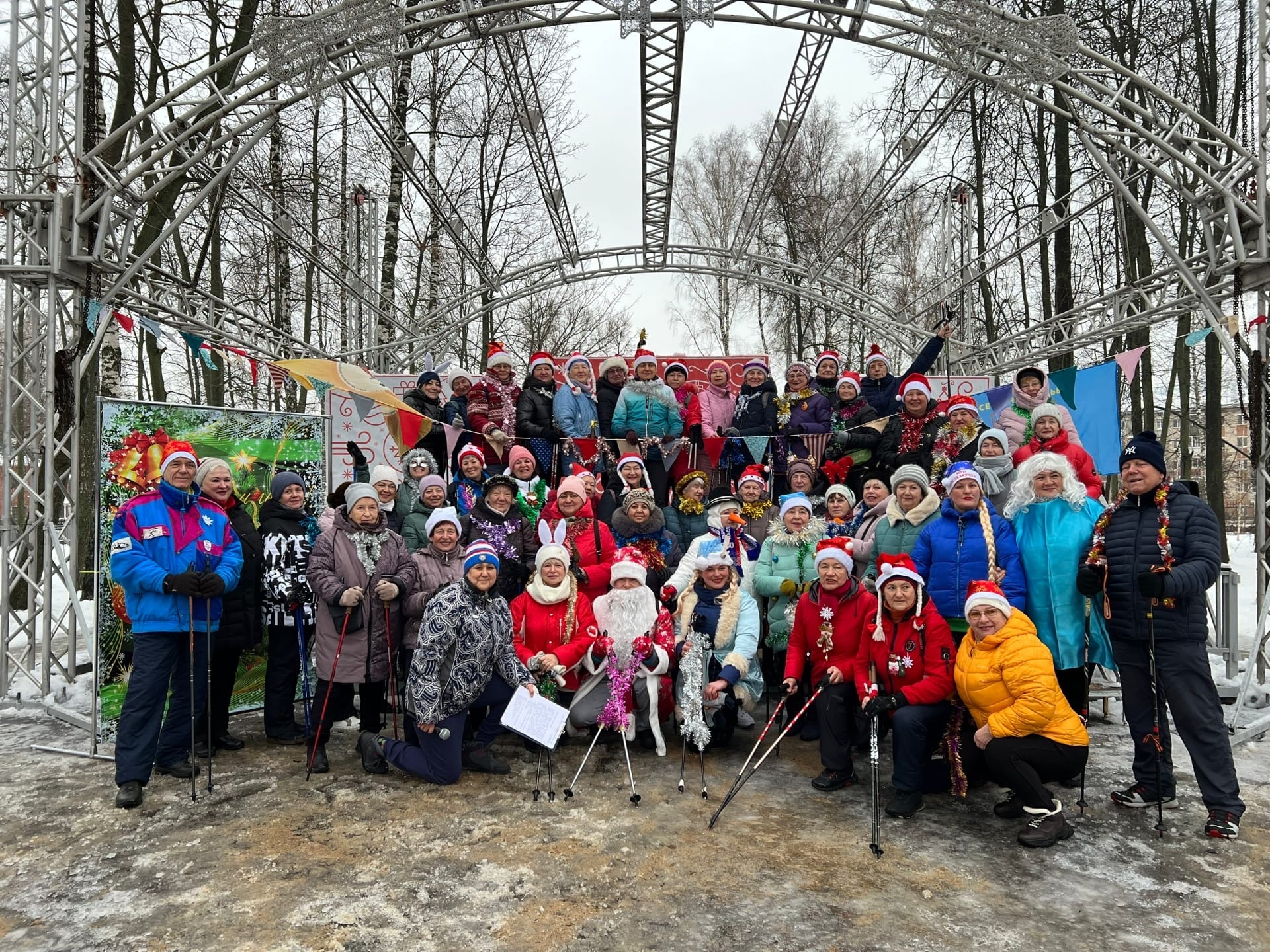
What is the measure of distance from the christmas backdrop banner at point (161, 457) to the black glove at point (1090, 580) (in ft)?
16.8

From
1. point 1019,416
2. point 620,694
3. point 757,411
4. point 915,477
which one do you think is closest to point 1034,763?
point 915,477

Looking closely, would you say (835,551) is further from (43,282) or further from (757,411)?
(43,282)

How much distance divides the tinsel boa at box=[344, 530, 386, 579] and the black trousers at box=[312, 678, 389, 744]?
72cm

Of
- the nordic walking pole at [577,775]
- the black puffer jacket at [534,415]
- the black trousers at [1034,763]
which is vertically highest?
the black puffer jacket at [534,415]

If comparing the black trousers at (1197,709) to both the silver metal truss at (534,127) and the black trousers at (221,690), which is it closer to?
the black trousers at (221,690)

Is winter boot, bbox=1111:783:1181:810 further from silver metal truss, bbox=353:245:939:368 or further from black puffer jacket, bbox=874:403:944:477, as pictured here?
silver metal truss, bbox=353:245:939:368

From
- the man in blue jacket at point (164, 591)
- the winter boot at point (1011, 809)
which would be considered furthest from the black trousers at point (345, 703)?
the winter boot at point (1011, 809)

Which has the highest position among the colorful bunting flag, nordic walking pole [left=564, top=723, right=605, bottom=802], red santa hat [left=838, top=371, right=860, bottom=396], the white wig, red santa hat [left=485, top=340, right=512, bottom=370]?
red santa hat [left=485, top=340, right=512, bottom=370]

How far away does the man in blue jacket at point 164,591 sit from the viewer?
4.31 m

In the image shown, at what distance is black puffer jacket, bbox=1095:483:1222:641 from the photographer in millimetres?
A: 3805

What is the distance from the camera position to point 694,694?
4809 mm

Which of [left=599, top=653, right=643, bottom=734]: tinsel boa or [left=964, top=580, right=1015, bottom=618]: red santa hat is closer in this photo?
[left=964, top=580, right=1015, bottom=618]: red santa hat

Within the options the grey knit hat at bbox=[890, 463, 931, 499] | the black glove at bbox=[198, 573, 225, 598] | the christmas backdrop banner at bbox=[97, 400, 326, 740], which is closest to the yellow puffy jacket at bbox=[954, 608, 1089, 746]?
the grey knit hat at bbox=[890, 463, 931, 499]

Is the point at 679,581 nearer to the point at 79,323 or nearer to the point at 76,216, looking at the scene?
the point at 76,216
